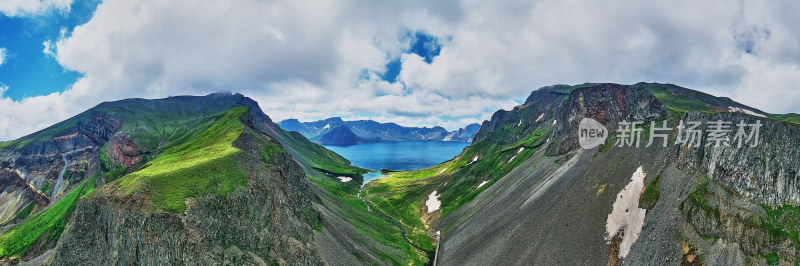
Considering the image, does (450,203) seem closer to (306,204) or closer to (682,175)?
(306,204)

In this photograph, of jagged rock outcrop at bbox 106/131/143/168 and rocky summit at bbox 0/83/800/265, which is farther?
jagged rock outcrop at bbox 106/131/143/168

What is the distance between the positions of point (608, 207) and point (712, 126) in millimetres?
22934

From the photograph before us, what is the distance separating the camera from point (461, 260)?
254 feet

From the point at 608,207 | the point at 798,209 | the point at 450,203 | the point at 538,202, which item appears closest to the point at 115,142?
the point at 450,203

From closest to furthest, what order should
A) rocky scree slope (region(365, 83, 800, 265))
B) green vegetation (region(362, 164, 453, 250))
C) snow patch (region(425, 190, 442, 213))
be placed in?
rocky scree slope (region(365, 83, 800, 265))
green vegetation (region(362, 164, 453, 250))
snow patch (region(425, 190, 442, 213))

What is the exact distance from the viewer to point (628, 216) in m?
61.0

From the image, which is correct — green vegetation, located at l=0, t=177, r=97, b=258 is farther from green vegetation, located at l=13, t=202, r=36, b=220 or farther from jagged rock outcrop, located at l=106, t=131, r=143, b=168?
green vegetation, located at l=13, t=202, r=36, b=220

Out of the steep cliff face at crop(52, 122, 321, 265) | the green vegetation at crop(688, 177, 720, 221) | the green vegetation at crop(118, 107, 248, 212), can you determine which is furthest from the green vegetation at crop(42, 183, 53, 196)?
the green vegetation at crop(688, 177, 720, 221)

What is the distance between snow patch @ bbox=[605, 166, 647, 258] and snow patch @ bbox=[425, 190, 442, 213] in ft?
224

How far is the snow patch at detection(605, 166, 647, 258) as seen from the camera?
5738 cm

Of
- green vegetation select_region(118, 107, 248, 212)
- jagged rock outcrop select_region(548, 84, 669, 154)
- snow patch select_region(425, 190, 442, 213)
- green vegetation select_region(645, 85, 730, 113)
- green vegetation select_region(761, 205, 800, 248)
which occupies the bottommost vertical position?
snow patch select_region(425, 190, 442, 213)

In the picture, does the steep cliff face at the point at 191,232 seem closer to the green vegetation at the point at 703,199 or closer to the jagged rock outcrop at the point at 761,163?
the green vegetation at the point at 703,199

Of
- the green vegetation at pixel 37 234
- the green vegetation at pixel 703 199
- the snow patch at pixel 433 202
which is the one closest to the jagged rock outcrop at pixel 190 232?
the green vegetation at pixel 703 199

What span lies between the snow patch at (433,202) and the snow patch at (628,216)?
68311 millimetres
